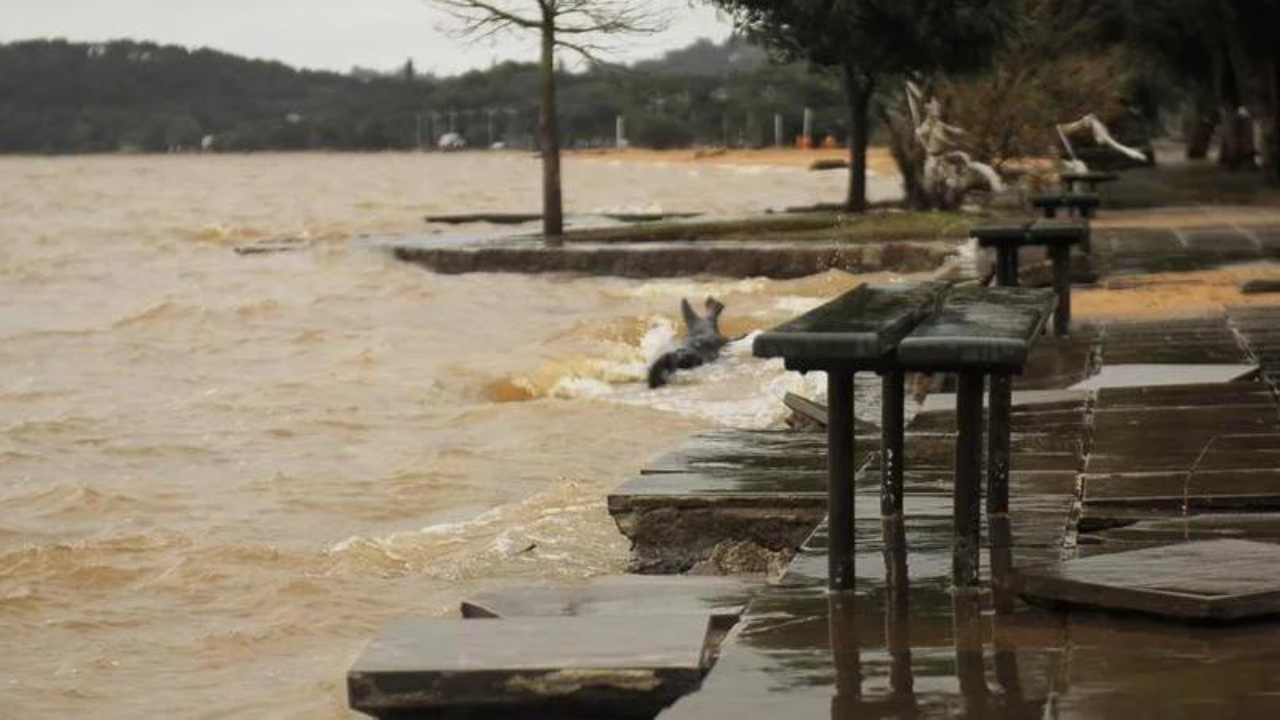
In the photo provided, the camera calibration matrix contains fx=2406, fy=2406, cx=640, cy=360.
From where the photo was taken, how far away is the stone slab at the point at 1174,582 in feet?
17.7

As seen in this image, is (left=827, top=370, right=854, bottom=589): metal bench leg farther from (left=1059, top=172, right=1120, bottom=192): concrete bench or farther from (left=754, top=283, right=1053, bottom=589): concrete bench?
(left=1059, top=172, right=1120, bottom=192): concrete bench

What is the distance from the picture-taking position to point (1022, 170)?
119ft

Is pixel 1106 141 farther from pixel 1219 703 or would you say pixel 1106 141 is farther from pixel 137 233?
pixel 1219 703

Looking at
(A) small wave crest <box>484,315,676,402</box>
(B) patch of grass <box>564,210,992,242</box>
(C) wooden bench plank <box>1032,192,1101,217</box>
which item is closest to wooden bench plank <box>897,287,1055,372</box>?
(A) small wave crest <box>484,315,676,402</box>

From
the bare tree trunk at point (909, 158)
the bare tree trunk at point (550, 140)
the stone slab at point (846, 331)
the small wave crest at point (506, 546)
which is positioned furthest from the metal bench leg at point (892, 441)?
the bare tree trunk at point (909, 158)

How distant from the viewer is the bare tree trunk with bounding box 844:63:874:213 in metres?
32.1

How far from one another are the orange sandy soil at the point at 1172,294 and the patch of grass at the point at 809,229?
24.8ft

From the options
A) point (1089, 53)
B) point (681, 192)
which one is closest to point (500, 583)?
point (1089, 53)

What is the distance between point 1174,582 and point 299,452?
10.5 meters

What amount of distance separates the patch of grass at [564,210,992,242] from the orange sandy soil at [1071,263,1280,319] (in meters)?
7.55

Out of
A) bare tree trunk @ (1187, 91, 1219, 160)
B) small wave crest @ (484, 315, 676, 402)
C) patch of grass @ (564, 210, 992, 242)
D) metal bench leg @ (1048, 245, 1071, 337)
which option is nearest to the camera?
metal bench leg @ (1048, 245, 1071, 337)

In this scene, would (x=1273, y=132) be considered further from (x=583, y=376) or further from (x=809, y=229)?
(x=583, y=376)

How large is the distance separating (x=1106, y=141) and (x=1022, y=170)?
81.0 inches

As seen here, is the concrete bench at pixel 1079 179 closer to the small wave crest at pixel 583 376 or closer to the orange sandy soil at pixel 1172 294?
the orange sandy soil at pixel 1172 294
